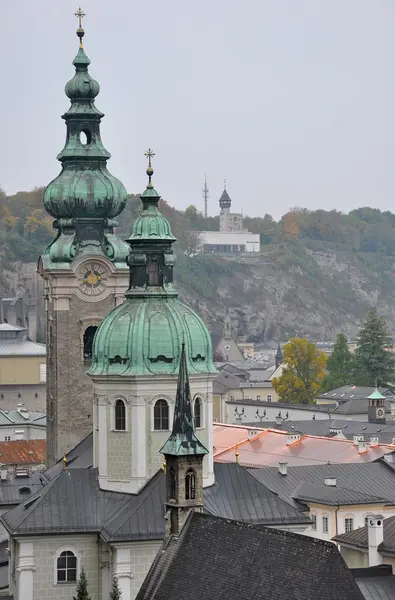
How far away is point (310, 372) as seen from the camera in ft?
651

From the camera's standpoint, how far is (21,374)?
573ft

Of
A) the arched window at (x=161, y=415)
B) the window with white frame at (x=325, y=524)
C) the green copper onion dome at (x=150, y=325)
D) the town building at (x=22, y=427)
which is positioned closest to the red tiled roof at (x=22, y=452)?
the town building at (x=22, y=427)

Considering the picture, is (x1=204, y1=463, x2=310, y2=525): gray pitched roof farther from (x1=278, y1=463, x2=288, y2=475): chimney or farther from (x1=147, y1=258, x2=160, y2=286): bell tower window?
(x1=278, y1=463, x2=288, y2=475): chimney

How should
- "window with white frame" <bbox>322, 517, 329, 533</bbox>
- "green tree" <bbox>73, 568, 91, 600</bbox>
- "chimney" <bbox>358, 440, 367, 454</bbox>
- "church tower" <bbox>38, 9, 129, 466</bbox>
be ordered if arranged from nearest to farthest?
"green tree" <bbox>73, 568, 91, 600</bbox>, "window with white frame" <bbox>322, 517, 329, 533</bbox>, "church tower" <bbox>38, 9, 129, 466</bbox>, "chimney" <bbox>358, 440, 367, 454</bbox>

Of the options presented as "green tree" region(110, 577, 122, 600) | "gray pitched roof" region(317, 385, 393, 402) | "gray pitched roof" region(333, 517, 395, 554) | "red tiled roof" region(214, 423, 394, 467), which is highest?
"gray pitched roof" region(317, 385, 393, 402)

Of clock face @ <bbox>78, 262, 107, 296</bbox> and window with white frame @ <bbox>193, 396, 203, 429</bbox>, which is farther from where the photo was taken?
clock face @ <bbox>78, 262, 107, 296</bbox>

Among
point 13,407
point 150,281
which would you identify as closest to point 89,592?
point 150,281

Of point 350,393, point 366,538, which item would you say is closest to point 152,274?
point 366,538

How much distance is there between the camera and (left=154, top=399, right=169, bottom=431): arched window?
77.1 meters

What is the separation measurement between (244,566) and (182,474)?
6.51 metres

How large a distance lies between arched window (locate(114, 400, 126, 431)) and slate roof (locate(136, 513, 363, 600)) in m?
13.7

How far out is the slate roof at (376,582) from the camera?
66500mm

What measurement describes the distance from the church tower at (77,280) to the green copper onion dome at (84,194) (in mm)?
44

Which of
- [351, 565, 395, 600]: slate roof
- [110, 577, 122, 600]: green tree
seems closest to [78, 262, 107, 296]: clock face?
[110, 577, 122, 600]: green tree
